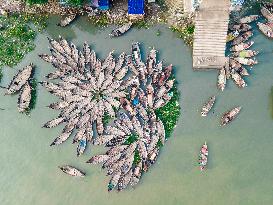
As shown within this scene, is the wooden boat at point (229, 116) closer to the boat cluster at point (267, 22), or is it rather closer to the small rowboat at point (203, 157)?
the small rowboat at point (203, 157)

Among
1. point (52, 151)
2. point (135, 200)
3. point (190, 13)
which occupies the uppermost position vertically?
point (190, 13)

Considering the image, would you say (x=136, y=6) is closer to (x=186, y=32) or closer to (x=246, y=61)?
(x=186, y=32)

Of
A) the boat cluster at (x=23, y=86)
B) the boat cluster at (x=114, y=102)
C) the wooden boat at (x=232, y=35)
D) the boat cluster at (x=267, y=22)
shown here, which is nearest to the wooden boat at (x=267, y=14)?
the boat cluster at (x=267, y=22)

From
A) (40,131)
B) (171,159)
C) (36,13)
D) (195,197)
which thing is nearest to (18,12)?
(36,13)

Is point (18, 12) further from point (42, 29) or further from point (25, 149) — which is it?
point (25, 149)

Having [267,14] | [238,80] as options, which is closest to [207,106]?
[238,80]

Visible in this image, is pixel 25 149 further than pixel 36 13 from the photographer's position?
No
